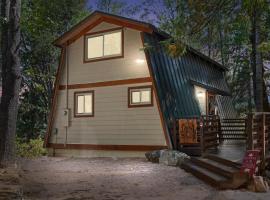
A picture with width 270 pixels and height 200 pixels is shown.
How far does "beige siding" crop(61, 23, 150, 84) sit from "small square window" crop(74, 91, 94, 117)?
584mm

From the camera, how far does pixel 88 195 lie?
7742 millimetres

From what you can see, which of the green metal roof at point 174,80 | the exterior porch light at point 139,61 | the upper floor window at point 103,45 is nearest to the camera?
the green metal roof at point 174,80

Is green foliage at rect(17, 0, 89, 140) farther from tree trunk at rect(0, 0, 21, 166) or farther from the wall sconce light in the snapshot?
tree trunk at rect(0, 0, 21, 166)

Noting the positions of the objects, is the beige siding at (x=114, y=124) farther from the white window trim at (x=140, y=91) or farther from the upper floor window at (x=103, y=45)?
the upper floor window at (x=103, y=45)

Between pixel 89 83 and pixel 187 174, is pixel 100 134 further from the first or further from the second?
pixel 187 174

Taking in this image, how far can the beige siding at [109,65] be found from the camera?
15.3 m

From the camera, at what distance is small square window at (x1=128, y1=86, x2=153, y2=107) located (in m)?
14.9

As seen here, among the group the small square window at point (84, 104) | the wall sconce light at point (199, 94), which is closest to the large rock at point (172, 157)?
the small square window at point (84, 104)

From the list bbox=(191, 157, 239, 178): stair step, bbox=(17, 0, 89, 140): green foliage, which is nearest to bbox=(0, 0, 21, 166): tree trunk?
bbox=(191, 157, 239, 178): stair step

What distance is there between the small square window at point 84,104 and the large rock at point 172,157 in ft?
15.1

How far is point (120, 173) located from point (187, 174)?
197 cm

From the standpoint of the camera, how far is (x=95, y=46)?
1669 centimetres

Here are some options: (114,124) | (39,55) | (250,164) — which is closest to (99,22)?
(114,124)

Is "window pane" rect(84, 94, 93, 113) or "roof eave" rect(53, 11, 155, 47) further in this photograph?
"window pane" rect(84, 94, 93, 113)
